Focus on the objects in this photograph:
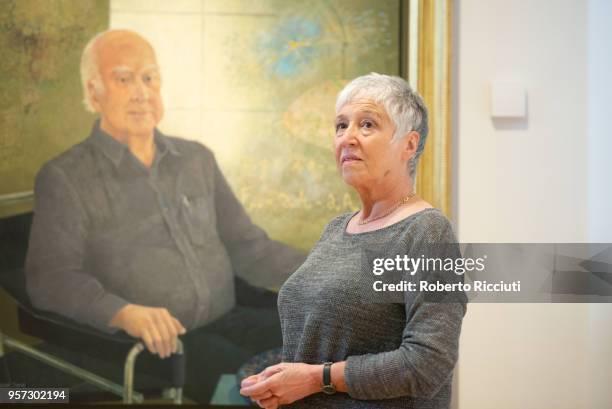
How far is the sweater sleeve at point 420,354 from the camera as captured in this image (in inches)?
52.6

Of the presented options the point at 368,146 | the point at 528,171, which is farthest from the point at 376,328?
the point at 528,171

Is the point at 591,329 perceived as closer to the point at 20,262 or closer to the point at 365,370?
the point at 365,370

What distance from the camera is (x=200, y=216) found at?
10.8 ft

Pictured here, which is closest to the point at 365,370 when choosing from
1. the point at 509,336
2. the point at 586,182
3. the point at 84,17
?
the point at 509,336

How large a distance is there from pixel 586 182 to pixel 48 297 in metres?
2.62

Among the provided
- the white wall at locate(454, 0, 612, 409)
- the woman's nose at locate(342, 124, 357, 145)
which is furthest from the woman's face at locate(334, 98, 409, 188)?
the white wall at locate(454, 0, 612, 409)

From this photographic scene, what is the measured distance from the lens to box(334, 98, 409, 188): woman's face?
155cm

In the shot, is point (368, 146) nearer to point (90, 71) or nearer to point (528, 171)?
point (528, 171)

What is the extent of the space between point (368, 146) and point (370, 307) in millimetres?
378

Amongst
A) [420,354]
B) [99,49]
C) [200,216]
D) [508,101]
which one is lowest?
[420,354]

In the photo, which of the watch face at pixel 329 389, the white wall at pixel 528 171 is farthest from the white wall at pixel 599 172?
the watch face at pixel 329 389

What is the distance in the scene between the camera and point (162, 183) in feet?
10.8

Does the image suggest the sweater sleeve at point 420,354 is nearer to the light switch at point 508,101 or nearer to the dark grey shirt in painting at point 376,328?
the dark grey shirt in painting at point 376,328

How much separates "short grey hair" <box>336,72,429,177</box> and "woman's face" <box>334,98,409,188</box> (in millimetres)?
13
